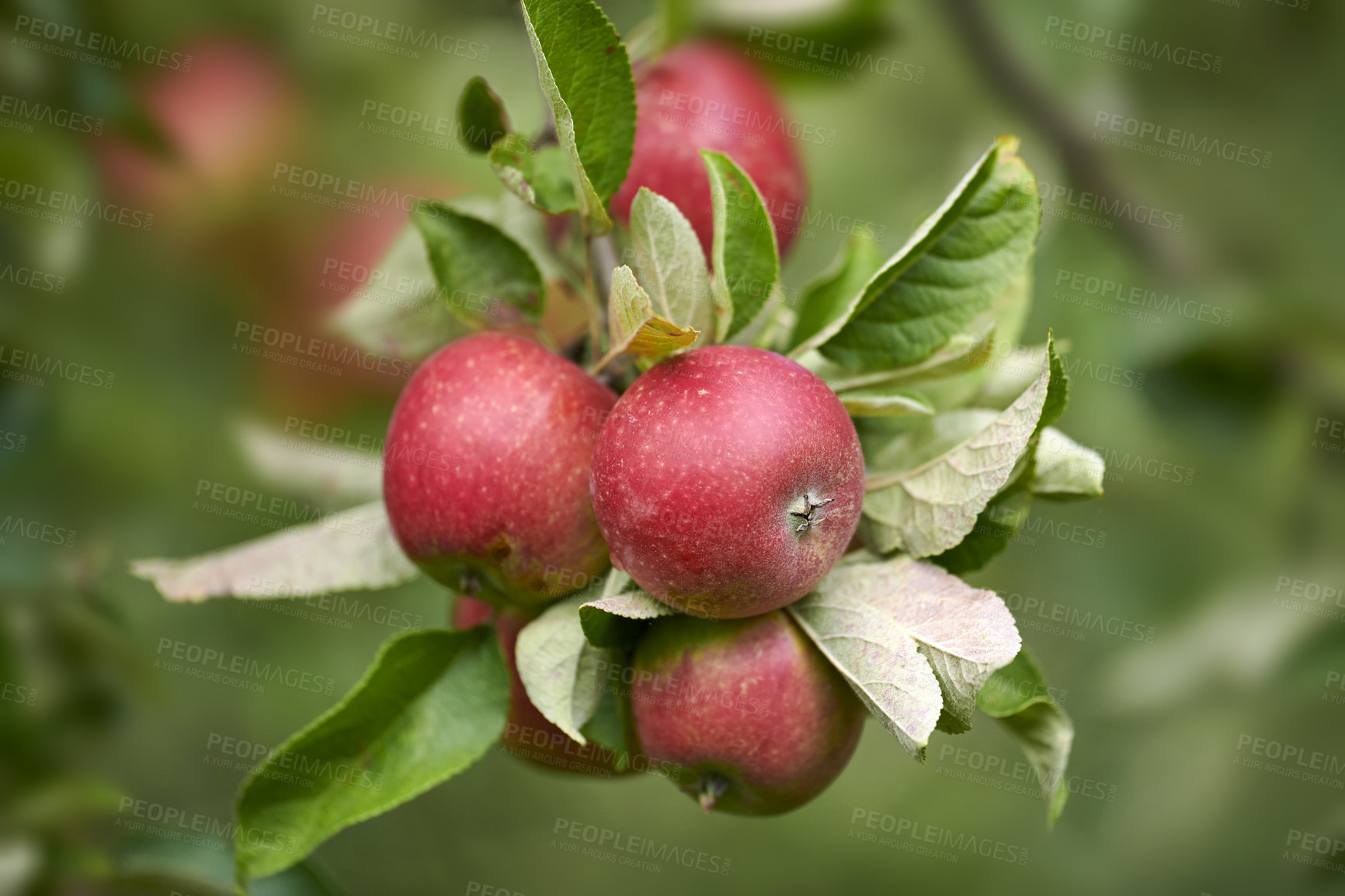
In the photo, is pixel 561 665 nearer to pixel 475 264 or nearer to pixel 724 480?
pixel 724 480

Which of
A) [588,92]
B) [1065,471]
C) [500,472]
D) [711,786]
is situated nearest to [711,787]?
[711,786]

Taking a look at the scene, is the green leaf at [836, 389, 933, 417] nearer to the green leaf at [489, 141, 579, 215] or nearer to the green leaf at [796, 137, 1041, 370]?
the green leaf at [796, 137, 1041, 370]

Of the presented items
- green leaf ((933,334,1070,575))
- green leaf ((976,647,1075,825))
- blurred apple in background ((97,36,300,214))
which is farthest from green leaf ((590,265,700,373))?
blurred apple in background ((97,36,300,214))

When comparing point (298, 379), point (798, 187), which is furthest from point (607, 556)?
point (298, 379)

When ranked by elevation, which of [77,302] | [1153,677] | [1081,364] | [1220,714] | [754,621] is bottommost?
[1220,714]

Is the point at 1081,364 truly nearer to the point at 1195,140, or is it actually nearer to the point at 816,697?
the point at 1195,140

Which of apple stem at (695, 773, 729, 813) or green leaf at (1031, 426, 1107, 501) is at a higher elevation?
green leaf at (1031, 426, 1107, 501)

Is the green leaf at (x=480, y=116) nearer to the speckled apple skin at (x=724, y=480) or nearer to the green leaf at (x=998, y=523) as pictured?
the speckled apple skin at (x=724, y=480)
